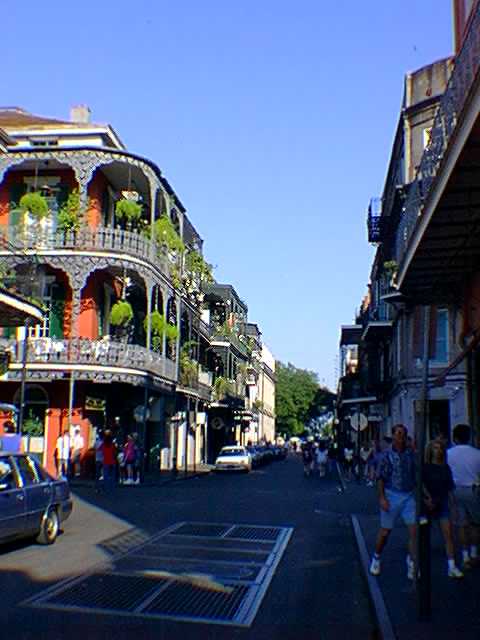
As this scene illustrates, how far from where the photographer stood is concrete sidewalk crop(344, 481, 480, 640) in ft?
22.5

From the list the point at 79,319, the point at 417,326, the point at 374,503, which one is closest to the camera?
the point at 374,503

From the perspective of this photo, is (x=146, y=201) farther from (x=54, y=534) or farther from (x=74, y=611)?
(x=74, y=611)

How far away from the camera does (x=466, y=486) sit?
9.95m

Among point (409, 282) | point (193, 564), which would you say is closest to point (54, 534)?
point (193, 564)

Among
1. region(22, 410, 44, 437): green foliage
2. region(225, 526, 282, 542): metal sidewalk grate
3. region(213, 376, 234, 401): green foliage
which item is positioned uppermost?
region(213, 376, 234, 401): green foliage

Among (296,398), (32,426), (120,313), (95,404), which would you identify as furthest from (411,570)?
(296,398)

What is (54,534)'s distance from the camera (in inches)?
489

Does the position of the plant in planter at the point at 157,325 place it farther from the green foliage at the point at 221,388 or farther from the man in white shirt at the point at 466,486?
the man in white shirt at the point at 466,486

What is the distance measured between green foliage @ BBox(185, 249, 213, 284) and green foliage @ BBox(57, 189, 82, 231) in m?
9.50

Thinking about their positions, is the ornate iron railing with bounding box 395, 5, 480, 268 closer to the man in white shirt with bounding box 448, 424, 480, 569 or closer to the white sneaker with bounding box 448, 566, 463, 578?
the man in white shirt with bounding box 448, 424, 480, 569

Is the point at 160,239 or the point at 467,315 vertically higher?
the point at 160,239

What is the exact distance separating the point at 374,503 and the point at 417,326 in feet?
21.5

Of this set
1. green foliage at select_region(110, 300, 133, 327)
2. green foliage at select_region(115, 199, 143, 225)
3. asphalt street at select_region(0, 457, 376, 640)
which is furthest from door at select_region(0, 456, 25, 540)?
green foliage at select_region(115, 199, 143, 225)

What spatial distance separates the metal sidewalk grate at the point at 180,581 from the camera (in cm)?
805
